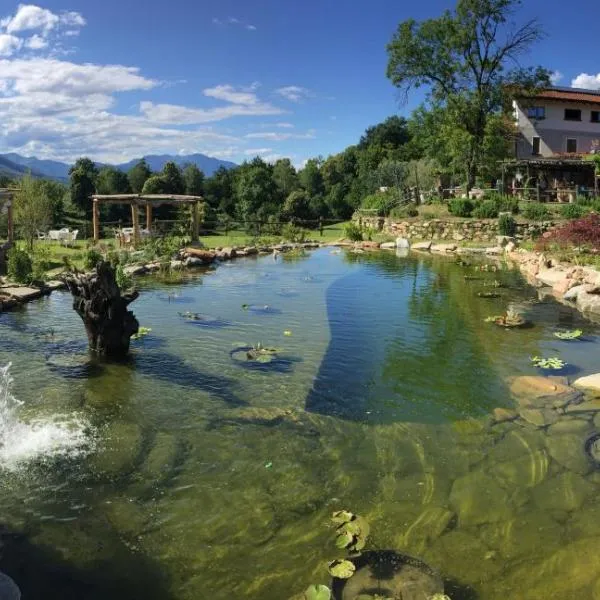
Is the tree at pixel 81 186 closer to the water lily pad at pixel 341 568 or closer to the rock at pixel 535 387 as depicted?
the rock at pixel 535 387

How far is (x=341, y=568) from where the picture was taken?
3.86 m

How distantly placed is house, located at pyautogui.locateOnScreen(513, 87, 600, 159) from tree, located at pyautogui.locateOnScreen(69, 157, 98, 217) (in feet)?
96.8

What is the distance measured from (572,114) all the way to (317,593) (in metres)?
44.6

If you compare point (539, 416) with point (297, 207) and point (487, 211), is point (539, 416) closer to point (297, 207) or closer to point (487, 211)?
point (487, 211)

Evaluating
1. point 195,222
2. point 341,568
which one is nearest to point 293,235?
point 195,222

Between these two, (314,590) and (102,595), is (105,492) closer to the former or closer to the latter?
(102,595)

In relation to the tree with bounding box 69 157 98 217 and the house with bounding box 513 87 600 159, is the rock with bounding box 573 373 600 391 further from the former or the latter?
the house with bounding box 513 87 600 159

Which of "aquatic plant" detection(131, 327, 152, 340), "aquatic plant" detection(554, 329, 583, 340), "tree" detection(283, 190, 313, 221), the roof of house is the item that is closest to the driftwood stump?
"aquatic plant" detection(131, 327, 152, 340)

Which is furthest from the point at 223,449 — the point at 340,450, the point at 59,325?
the point at 59,325

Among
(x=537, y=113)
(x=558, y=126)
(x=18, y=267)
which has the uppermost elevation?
(x=537, y=113)

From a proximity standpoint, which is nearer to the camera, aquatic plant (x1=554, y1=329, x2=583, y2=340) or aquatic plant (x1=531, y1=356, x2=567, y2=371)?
aquatic plant (x1=531, y1=356, x2=567, y2=371)

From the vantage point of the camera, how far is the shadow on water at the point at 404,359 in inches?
265

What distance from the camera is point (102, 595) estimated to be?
3617 millimetres

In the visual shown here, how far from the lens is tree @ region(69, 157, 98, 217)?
1331 inches
